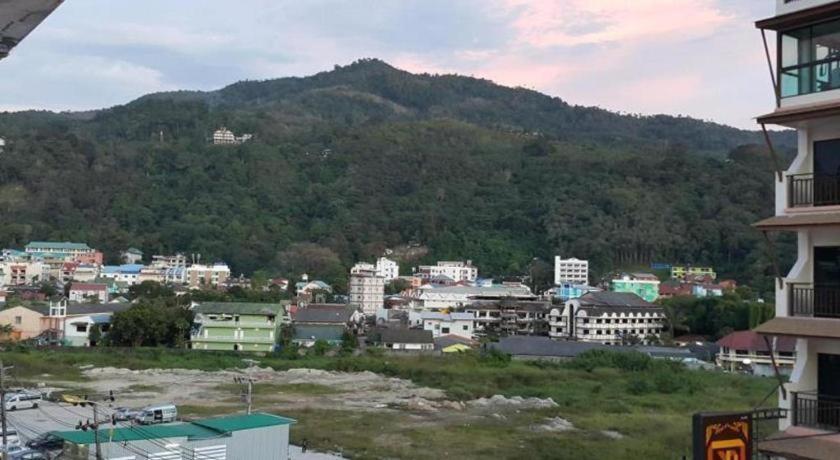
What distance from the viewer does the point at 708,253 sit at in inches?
3088

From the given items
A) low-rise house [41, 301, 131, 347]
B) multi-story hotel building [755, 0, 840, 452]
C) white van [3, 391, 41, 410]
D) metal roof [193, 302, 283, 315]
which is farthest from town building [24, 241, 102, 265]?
multi-story hotel building [755, 0, 840, 452]

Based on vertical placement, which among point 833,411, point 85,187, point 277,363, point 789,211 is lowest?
point 277,363

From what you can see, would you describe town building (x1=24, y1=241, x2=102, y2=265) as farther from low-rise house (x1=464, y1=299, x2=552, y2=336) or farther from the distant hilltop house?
the distant hilltop house

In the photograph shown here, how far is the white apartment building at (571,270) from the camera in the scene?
237ft

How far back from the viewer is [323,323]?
4834cm

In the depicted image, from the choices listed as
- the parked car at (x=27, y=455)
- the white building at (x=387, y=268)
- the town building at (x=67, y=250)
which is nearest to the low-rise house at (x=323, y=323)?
the white building at (x=387, y=268)

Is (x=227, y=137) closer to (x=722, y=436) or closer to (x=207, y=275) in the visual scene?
(x=207, y=275)

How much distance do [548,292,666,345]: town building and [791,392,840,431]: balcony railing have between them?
41924 millimetres

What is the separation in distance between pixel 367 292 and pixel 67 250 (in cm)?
3497

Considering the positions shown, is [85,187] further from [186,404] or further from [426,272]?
[186,404]

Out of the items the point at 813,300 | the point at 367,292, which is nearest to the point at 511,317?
the point at 367,292

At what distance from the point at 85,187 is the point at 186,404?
81623 millimetres

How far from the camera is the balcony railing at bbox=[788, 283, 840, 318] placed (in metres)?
6.73

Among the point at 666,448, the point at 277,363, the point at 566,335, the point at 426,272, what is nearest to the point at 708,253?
the point at 426,272
